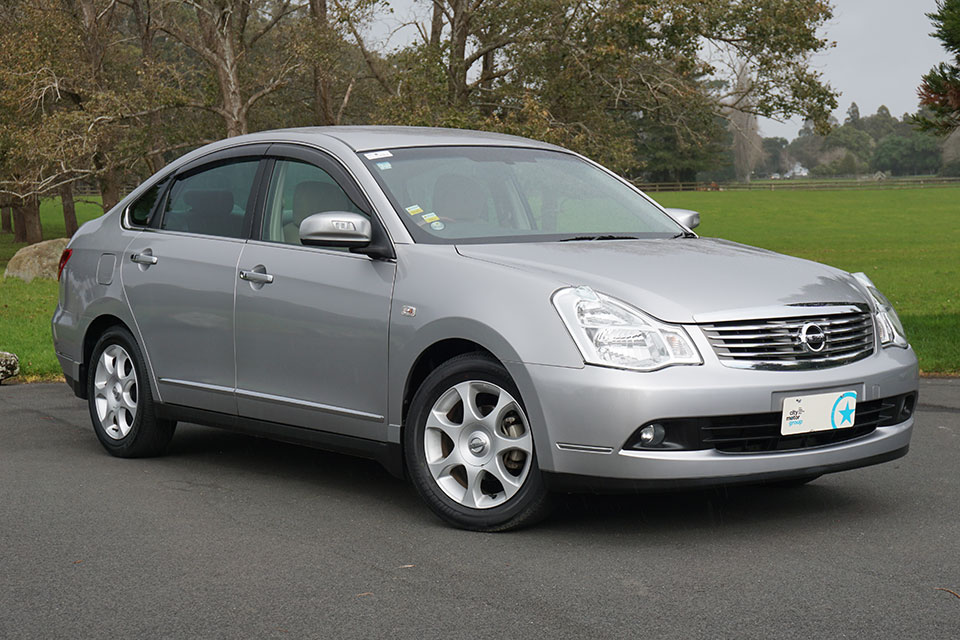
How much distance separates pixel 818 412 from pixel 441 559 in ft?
5.28

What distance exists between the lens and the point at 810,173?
15538cm

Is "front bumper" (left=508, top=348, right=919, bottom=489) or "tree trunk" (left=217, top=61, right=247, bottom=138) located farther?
"tree trunk" (left=217, top=61, right=247, bottom=138)

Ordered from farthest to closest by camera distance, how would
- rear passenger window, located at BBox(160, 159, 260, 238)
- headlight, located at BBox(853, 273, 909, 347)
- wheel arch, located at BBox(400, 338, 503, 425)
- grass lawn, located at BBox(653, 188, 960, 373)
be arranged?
grass lawn, located at BBox(653, 188, 960, 373), rear passenger window, located at BBox(160, 159, 260, 238), headlight, located at BBox(853, 273, 909, 347), wheel arch, located at BBox(400, 338, 503, 425)

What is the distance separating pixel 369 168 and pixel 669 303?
179 cm

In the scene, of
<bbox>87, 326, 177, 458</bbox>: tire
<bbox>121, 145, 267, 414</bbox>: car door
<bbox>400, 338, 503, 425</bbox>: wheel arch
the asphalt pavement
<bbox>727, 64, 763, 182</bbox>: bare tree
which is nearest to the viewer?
the asphalt pavement

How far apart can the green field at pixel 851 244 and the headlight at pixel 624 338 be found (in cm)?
743

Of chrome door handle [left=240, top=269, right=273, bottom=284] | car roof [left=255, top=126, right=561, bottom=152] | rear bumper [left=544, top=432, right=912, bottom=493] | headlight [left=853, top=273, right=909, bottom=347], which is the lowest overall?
rear bumper [left=544, top=432, right=912, bottom=493]

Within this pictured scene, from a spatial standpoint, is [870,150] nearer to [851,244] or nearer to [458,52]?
[851,244]

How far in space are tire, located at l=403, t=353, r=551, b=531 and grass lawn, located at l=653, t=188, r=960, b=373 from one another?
296 inches

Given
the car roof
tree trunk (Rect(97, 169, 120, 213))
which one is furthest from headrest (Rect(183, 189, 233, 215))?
tree trunk (Rect(97, 169, 120, 213))

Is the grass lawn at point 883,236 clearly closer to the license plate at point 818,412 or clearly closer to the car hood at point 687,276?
the car hood at point 687,276

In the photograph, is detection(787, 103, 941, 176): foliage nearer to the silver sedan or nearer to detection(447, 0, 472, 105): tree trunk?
detection(447, 0, 472, 105): tree trunk

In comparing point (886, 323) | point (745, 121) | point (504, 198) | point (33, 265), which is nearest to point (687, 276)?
point (886, 323)

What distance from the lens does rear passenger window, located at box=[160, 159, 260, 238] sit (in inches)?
264
